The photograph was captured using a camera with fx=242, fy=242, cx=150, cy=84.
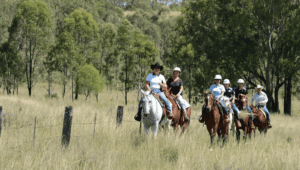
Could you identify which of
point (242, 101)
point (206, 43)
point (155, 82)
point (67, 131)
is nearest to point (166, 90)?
point (155, 82)

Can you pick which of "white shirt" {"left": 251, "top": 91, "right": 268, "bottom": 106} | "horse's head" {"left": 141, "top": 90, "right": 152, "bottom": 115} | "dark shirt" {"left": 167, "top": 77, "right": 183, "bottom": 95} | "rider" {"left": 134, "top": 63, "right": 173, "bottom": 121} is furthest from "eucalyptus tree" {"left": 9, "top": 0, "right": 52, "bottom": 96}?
"white shirt" {"left": 251, "top": 91, "right": 268, "bottom": 106}

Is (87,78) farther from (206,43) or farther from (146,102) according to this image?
(146,102)

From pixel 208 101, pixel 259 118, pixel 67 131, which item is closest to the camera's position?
pixel 67 131

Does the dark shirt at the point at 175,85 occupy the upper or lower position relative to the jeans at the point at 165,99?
upper

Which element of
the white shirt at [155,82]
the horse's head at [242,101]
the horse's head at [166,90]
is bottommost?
the horse's head at [242,101]

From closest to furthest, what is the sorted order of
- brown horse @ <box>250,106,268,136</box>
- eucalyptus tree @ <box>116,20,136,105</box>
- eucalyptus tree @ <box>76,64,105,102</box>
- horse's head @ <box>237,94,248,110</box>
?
brown horse @ <box>250,106,268,136</box>, horse's head @ <box>237,94,248,110</box>, eucalyptus tree @ <box>76,64,105,102</box>, eucalyptus tree @ <box>116,20,136,105</box>

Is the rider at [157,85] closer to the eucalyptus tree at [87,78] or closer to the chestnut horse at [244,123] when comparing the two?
the chestnut horse at [244,123]

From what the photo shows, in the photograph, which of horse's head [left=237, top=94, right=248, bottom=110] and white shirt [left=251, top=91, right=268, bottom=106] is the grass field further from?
white shirt [left=251, top=91, right=268, bottom=106]

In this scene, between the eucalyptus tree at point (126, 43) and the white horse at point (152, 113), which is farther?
the eucalyptus tree at point (126, 43)

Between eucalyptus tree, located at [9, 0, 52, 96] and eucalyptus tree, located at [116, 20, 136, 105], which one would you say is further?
eucalyptus tree, located at [116, 20, 136, 105]

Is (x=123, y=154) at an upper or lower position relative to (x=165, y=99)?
lower

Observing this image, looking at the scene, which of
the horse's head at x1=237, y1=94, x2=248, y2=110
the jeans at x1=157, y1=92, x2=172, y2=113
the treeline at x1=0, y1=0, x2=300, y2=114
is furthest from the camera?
the treeline at x1=0, y1=0, x2=300, y2=114

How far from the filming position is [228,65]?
2375 centimetres

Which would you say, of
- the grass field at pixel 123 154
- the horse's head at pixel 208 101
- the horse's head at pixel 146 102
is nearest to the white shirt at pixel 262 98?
the grass field at pixel 123 154
